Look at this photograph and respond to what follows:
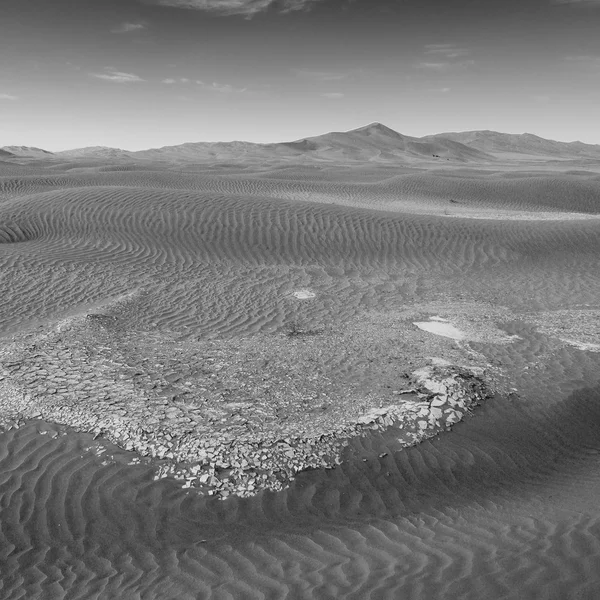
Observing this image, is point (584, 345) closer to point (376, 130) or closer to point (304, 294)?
point (304, 294)

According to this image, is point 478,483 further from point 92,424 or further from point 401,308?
point 401,308

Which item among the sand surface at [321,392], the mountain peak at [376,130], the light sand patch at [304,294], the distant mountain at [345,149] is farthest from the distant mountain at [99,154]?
the light sand patch at [304,294]

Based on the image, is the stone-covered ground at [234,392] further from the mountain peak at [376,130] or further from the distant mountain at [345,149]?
the mountain peak at [376,130]

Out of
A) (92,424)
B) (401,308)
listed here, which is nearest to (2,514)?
(92,424)

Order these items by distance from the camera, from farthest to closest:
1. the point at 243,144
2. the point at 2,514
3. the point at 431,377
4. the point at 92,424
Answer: the point at 243,144
the point at 431,377
the point at 92,424
the point at 2,514

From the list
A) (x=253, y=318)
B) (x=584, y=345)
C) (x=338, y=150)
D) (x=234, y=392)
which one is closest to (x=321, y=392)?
(x=234, y=392)

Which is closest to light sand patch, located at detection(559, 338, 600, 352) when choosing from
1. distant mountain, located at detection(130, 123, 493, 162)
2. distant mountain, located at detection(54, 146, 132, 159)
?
distant mountain, located at detection(130, 123, 493, 162)
